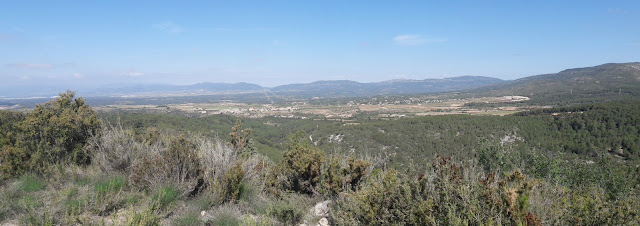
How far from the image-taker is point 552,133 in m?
48.9

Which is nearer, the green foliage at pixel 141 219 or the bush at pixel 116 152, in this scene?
the green foliage at pixel 141 219

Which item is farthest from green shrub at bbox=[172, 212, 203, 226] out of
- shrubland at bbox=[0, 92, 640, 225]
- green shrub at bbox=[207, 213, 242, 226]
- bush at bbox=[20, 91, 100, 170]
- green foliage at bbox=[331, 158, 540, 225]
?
bush at bbox=[20, 91, 100, 170]

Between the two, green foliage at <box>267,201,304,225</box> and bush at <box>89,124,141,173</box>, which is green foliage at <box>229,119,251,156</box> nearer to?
bush at <box>89,124,141,173</box>

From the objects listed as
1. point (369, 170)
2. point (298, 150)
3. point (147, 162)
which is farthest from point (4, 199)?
point (369, 170)

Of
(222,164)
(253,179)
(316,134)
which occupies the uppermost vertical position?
(222,164)

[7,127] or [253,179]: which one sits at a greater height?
[7,127]

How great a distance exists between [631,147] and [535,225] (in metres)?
54.3

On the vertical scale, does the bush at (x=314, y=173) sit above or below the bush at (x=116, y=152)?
below

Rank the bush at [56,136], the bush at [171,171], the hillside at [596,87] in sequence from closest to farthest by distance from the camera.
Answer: the bush at [171,171]
the bush at [56,136]
the hillside at [596,87]

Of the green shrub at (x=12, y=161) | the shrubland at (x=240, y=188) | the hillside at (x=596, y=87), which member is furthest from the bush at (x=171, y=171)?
the hillside at (x=596, y=87)

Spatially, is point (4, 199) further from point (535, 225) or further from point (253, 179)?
point (535, 225)

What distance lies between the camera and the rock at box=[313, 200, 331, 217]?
4100mm

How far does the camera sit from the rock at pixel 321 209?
4100 mm

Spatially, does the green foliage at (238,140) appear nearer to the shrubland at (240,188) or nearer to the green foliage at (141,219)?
the shrubland at (240,188)
